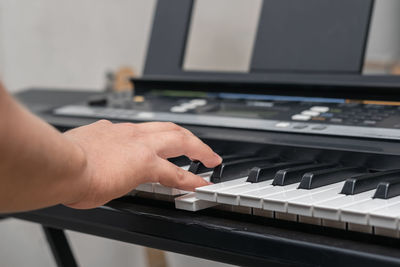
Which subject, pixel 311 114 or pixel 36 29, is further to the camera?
pixel 36 29

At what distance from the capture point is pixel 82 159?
0.59 metres

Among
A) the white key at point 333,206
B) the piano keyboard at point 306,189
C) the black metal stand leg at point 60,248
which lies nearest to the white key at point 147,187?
the piano keyboard at point 306,189

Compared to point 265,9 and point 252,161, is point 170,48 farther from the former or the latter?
point 252,161

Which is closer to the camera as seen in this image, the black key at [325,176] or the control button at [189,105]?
the black key at [325,176]

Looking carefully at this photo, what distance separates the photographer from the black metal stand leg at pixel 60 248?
133cm

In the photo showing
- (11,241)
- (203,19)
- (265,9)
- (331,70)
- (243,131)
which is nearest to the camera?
(243,131)

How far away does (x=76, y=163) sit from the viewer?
581 mm

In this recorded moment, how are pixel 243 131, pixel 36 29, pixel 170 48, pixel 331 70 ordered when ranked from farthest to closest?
1. pixel 36 29
2. pixel 170 48
3. pixel 331 70
4. pixel 243 131

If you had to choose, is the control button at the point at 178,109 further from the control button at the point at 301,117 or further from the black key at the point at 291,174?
the black key at the point at 291,174

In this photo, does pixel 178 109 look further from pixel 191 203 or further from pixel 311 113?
pixel 191 203

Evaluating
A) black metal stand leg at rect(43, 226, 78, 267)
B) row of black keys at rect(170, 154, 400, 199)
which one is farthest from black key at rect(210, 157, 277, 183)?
black metal stand leg at rect(43, 226, 78, 267)

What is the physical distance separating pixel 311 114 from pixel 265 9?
1.16ft

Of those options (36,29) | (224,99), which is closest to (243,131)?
(224,99)

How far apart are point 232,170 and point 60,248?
2.29 ft
